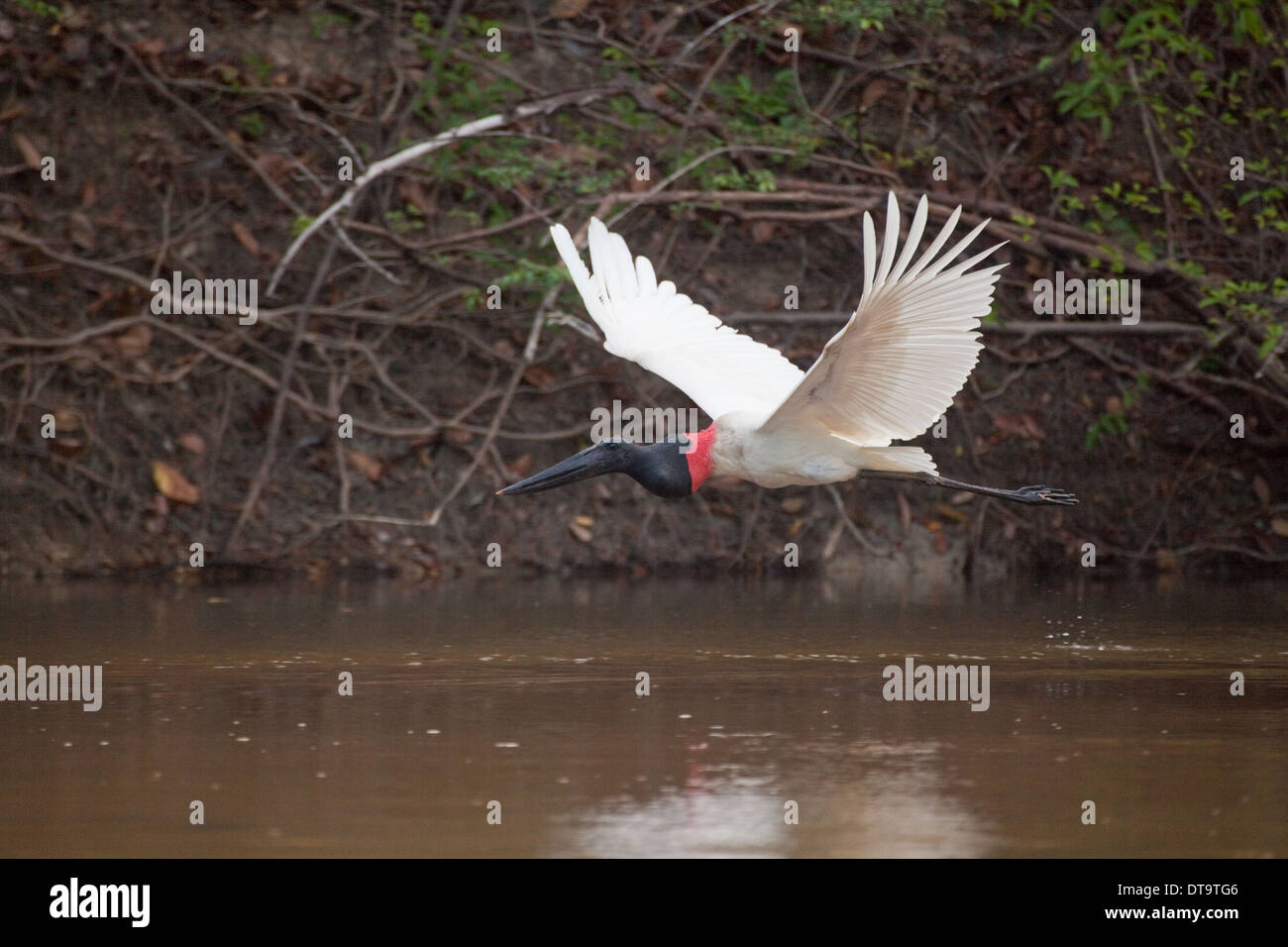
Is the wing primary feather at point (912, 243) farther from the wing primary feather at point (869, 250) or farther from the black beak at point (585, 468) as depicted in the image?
the black beak at point (585, 468)

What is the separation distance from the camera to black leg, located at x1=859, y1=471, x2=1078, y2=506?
263 inches

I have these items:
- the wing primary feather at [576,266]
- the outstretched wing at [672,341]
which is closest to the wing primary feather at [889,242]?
the wing primary feather at [576,266]

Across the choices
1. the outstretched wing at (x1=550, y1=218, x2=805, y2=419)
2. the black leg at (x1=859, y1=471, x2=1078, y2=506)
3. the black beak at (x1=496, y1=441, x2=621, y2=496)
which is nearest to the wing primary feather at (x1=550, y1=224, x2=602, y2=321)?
the outstretched wing at (x1=550, y1=218, x2=805, y2=419)

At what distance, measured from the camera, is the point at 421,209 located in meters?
10.7

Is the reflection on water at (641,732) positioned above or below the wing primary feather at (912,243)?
below

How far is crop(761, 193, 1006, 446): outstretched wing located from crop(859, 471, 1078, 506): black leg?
293 millimetres

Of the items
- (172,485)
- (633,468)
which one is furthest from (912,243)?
(172,485)

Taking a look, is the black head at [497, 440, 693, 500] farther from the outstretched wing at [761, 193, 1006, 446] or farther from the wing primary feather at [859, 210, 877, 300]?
the wing primary feather at [859, 210, 877, 300]

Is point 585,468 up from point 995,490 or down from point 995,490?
up

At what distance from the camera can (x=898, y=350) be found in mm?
5691

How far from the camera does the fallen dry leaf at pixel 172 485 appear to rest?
994 cm

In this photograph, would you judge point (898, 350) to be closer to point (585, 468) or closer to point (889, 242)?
point (889, 242)

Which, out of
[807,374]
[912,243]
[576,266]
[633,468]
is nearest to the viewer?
[912,243]

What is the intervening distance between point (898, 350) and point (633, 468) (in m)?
1.49
